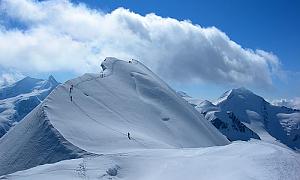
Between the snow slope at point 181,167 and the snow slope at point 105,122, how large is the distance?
46.2 ft

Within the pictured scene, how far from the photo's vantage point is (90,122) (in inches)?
3142

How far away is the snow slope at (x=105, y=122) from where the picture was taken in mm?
67062

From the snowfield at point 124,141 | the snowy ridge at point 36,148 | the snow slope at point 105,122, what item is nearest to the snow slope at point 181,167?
the snowfield at point 124,141

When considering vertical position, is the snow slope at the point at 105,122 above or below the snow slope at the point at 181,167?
above

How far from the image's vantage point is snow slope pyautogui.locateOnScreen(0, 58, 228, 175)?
6706 centimetres

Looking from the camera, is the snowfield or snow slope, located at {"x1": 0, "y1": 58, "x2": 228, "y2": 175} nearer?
the snowfield

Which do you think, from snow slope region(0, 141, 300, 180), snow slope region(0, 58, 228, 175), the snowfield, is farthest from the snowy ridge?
snow slope region(0, 141, 300, 180)

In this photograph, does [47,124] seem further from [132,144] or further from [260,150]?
[260,150]

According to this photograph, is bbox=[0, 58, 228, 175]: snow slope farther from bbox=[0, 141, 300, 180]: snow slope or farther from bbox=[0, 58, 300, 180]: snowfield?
bbox=[0, 141, 300, 180]: snow slope

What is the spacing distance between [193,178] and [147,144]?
1221 inches

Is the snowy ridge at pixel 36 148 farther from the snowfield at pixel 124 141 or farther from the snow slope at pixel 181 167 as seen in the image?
the snow slope at pixel 181 167

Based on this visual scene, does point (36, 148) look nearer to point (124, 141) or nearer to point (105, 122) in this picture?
point (124, 141)

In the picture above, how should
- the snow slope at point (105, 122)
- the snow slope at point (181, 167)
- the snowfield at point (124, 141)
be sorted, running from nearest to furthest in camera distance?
the snow slope at point (181, 167)
the snowfield at point (124, 141)
the snow slope at point (105, 122)

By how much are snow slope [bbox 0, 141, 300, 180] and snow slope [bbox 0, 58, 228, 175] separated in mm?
14072
